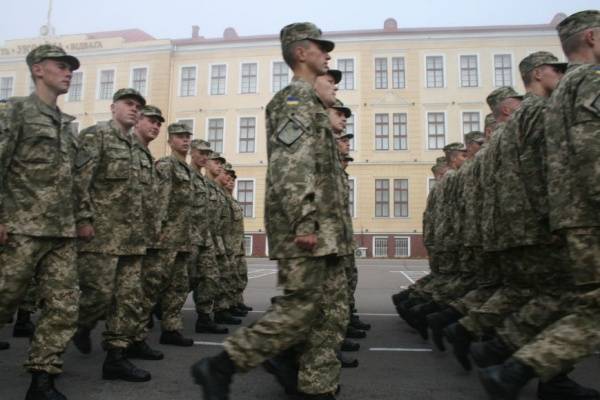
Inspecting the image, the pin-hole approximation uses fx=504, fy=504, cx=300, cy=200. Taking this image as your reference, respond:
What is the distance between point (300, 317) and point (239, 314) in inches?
171

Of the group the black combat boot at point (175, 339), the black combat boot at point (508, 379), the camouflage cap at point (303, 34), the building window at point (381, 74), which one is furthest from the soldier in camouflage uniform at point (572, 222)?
the building window at point (381, 74)

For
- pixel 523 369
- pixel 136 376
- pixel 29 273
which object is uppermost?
pixel 29 273

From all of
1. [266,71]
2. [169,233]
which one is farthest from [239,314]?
[266,71]

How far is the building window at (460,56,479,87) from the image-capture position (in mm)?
26609

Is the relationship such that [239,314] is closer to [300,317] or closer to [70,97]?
[300,317]

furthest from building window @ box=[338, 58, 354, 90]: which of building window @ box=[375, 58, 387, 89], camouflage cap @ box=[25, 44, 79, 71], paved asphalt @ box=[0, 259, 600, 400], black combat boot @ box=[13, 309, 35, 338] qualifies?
camouflage cap @ box=[25, 44, 79, 71]

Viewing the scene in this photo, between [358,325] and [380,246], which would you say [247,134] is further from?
[358,325]

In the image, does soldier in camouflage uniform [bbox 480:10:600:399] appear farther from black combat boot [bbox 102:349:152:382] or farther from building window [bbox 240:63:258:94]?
building window [bbox 240:63:258:94]

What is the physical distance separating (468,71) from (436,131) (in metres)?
3.69

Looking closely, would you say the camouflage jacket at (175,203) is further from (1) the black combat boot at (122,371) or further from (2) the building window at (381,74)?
(2) the building window at (381,74)

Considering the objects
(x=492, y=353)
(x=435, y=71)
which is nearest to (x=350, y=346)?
(x=492, y=353)

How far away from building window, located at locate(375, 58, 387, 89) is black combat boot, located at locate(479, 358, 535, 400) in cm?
2576

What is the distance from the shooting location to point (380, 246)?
2556cm

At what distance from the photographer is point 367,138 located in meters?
26.6
